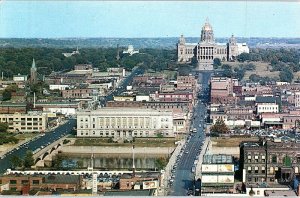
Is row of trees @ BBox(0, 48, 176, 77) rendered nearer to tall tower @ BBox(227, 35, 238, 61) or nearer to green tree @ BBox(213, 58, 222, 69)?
green tree @ BBox(213, 58, 222, 69)

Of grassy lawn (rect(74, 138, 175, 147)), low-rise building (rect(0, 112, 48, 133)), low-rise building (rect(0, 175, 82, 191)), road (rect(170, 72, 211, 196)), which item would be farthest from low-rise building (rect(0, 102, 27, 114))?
low-rise building (rect(0, 175, 82, 191))

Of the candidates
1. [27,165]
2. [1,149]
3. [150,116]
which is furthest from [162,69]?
[27,165]

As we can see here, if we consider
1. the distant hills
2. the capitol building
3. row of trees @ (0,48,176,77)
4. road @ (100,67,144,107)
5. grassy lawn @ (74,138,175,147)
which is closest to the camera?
grassy lawn @ (74,138,175,147)

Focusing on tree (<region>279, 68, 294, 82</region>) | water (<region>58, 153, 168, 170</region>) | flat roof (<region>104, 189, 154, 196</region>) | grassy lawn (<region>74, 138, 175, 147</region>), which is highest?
tree (<region>279, 68, 294, 82</region>)

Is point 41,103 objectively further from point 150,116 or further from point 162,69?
point 162,69

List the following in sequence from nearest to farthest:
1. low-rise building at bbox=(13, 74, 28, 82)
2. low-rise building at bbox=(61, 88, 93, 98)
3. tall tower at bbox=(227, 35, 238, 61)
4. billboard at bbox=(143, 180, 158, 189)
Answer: billboard at bbox=(143, 180, 158, 189)
low-rise building at bbox=(61, 88, 93, 98)
low-rise building at bbox=(13, 74, 28, 82)
tall tower at bbox=(227, 35, 238, 61)

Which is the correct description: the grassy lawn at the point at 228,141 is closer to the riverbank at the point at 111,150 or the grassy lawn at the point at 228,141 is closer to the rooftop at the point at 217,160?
the riverbank at the point at 111,150
